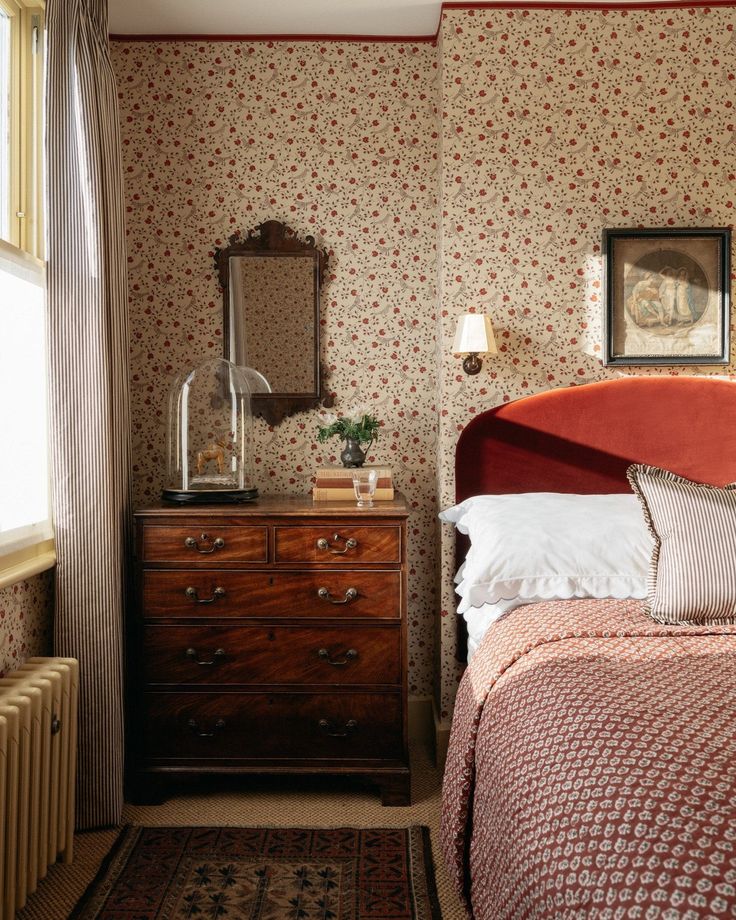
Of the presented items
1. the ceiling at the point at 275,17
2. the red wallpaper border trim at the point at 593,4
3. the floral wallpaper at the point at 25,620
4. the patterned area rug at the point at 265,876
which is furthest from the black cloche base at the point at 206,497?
the red wallpaper border trim at the point at 593,4

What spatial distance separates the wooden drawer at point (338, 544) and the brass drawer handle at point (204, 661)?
0.35 metres

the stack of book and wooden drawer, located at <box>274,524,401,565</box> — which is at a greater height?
the stack of book

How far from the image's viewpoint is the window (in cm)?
224

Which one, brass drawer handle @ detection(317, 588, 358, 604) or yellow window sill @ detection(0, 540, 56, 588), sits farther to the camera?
brass drawer handle @ detection(317, 588, 358, 604)

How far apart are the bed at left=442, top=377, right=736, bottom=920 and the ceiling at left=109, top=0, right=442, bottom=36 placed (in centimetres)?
148

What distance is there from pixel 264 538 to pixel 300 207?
1350 millimetres

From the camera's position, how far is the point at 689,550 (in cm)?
212

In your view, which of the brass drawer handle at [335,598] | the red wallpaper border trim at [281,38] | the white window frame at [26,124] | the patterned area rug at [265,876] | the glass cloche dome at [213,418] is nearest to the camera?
the patterned area rug at [265,876]

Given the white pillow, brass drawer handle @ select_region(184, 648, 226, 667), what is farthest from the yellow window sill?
the white pillow

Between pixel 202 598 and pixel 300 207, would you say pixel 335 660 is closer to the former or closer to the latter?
pixel 202 598

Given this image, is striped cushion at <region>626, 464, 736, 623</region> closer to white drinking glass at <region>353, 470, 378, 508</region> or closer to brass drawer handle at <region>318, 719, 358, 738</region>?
white drinking glass at <region>353, 470, 378, 508</region>

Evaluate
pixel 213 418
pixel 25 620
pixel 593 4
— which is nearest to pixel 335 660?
pixel 25 620

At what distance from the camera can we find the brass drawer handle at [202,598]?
2.58 meters

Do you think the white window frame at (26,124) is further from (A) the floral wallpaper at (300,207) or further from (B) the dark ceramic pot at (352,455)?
(B) the dark ceramic pot at (352,455)
